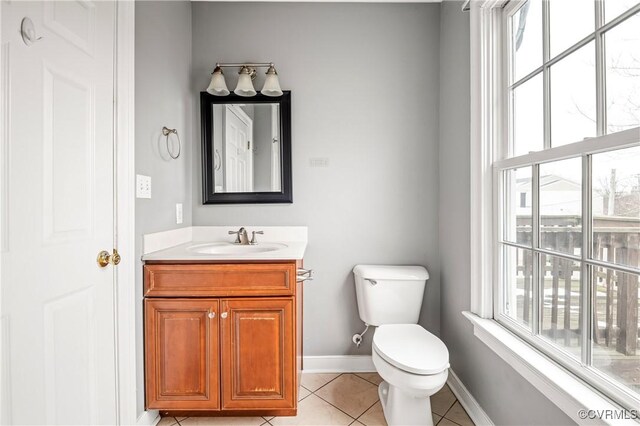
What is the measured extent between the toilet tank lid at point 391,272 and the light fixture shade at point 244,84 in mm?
1296

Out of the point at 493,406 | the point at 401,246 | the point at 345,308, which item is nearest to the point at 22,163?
the point at 345,308

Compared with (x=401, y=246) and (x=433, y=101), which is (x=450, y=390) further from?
(x=433, y=101)

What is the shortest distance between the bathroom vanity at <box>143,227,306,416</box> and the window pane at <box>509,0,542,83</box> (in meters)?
1.30

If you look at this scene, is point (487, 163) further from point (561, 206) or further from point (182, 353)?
point (182, 353)

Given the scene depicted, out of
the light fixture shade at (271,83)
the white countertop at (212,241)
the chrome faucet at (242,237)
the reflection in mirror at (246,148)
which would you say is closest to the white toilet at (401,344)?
the white countertop at (212,241)

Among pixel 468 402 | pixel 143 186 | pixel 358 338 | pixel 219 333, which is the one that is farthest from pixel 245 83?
pixel 468 402

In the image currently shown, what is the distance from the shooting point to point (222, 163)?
1.97 metres

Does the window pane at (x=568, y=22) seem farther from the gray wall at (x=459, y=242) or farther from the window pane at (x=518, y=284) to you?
the window pane at (x=518, y=284)

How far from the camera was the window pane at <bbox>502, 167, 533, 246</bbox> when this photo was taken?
49.5 inches

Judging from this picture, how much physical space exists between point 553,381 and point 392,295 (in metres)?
0.90

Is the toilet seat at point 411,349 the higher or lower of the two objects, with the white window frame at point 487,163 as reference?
lower

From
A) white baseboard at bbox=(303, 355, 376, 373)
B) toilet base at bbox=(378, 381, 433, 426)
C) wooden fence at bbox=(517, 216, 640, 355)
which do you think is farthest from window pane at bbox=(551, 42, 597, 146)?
white baseboard at bbox=(303, 355, 376, 373)

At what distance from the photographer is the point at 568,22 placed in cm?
105

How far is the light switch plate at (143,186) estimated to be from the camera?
54.3 inches
